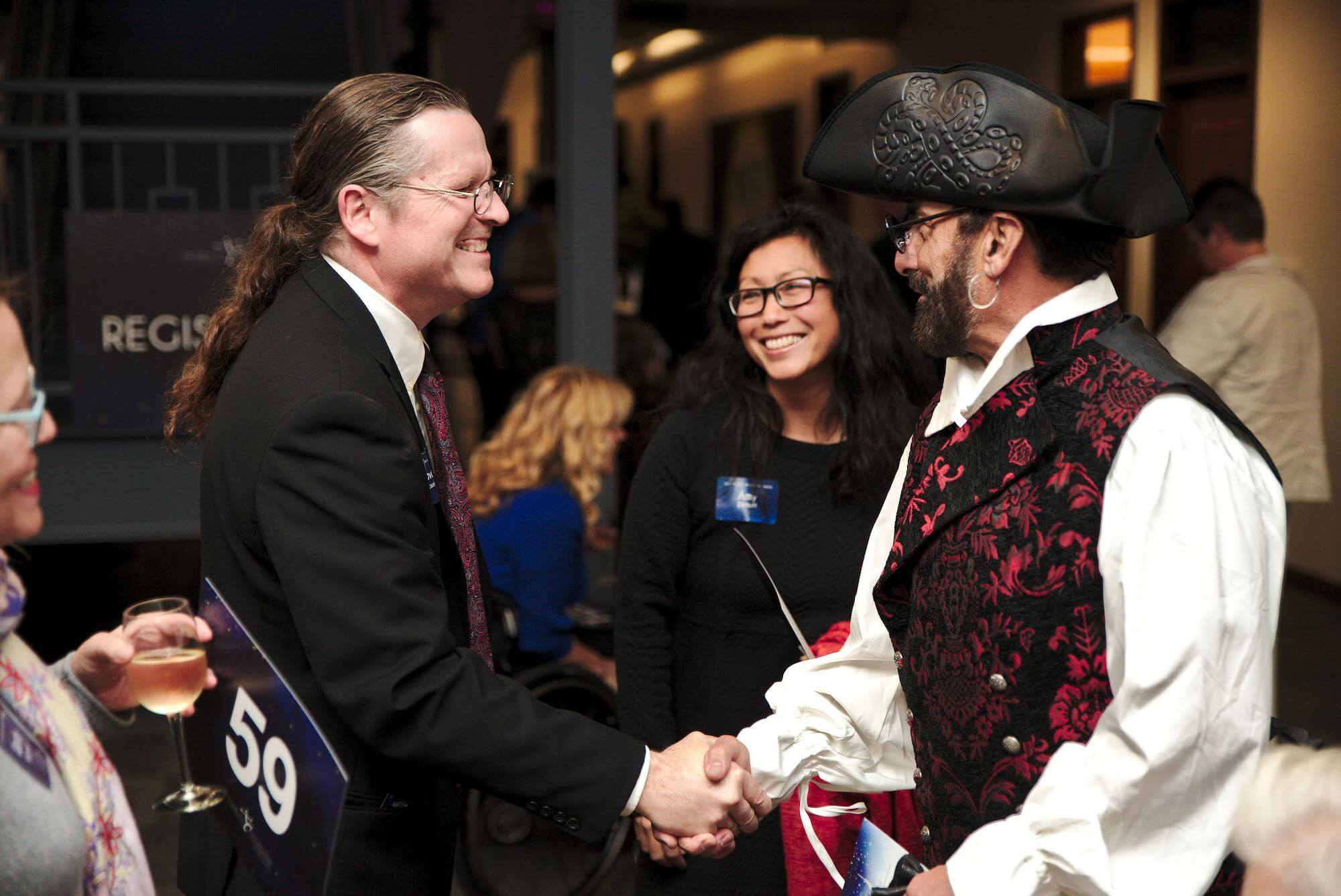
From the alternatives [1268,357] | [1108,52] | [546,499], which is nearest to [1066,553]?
[546,499]

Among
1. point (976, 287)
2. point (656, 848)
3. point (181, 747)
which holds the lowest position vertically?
point (656, 848)

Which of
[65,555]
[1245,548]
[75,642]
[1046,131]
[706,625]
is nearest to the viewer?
[1245,548]

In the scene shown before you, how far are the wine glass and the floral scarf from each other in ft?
1.35

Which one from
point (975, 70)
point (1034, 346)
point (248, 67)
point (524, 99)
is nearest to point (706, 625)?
point (1034, 346)

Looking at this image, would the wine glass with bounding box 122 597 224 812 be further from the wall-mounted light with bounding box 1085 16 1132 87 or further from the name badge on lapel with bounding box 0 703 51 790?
the wall-mounted light with bounding box 1085 16 1132 87

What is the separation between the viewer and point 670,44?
1376 centimetres

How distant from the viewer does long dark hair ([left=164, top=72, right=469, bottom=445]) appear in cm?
185

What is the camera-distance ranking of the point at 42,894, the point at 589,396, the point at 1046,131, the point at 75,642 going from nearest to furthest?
the point at 42,894 → the point at 1046,131 → the point at 589,396 → the point at 75,642

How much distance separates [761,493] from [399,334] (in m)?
0.89

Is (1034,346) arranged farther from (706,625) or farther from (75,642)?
(75,642)

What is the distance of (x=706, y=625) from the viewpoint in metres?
2.53

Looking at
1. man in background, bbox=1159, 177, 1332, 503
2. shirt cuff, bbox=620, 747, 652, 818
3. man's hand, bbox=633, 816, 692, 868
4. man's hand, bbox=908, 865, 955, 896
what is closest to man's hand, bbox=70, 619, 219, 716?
shirt cuff, bbox=620, 747, 652, 818

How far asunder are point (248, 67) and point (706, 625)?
524 cm

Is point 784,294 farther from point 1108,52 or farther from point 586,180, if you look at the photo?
point 1108,52
